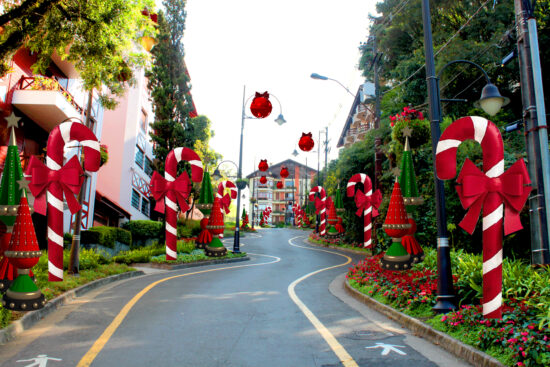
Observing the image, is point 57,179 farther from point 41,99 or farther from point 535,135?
point 41,99

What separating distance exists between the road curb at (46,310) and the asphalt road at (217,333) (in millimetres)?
157

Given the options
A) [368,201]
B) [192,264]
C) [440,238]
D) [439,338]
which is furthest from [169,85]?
[439,338]

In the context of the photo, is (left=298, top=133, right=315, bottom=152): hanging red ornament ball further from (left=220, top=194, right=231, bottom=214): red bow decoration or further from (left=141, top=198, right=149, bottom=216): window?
(left=141, top=198, right=149, bottom=216): window

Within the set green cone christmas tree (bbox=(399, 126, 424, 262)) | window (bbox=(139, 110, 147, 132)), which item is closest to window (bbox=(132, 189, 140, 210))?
window (bbox=(139, 110, 147, 132))

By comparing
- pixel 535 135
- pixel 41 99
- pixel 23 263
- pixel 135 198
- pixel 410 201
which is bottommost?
pixel 23 263

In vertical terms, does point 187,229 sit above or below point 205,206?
below

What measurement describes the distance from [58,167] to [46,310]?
12.1 feet

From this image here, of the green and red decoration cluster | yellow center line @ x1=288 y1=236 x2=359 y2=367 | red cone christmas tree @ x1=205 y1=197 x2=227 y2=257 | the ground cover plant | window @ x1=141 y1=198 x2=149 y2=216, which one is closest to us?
the ground cover plant

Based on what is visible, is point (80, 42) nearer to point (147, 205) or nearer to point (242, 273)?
point (242, 273)

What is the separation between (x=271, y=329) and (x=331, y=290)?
5.47 m

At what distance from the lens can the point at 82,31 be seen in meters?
11.3

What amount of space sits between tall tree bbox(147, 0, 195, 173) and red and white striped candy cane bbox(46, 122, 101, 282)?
20.2 meters

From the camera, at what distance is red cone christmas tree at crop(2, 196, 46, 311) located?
5.61m

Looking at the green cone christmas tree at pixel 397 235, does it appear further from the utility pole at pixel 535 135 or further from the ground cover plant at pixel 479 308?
the utility pole at pixel 535 135
